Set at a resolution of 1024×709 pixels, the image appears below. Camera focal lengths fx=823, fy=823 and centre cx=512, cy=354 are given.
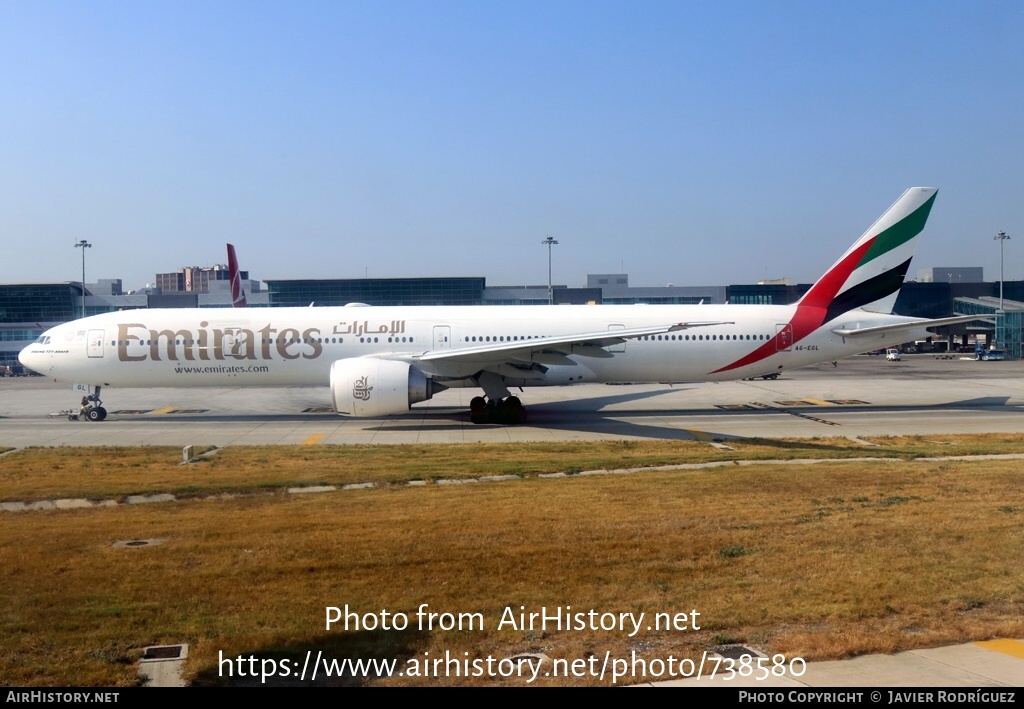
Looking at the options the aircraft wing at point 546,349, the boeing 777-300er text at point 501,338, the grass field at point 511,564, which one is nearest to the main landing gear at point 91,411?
the boeing 777-300er text at point 501,338

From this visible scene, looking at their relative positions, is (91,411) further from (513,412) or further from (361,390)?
(513,412)

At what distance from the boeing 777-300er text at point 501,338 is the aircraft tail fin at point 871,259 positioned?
0.04 metres

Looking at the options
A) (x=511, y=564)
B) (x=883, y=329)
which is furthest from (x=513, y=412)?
(x=511, y=564)

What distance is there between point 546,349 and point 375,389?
543 centimetres

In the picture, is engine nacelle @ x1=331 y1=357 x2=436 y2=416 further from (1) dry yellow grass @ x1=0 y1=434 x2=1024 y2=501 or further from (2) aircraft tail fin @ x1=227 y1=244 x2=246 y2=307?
(2) aircraft tail fin @ x1=227 y1=244 x2=246 y2=307

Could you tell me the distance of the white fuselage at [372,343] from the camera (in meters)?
28.3

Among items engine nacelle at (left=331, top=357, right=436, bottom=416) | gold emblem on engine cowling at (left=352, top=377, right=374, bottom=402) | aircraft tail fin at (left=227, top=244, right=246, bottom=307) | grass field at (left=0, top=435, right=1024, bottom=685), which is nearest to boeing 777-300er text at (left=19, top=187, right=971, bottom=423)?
engine nacelle at (left=331, top=357, right=436, bottom=416)

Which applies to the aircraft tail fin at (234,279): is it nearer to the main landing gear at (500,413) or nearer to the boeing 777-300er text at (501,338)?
the boeing 777-300er text at (501,338)

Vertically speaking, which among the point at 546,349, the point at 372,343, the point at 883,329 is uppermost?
the point at 883,329

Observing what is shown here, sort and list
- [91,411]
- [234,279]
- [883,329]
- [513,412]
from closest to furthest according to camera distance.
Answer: [513,412] → [883,329] → [91,411] → [234,279]

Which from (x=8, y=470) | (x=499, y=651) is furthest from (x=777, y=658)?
(x=8, y=470)

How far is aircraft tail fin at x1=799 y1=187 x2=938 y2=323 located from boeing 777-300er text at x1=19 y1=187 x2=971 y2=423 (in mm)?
36

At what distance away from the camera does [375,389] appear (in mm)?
25062

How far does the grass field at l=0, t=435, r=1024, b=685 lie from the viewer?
7457mm
